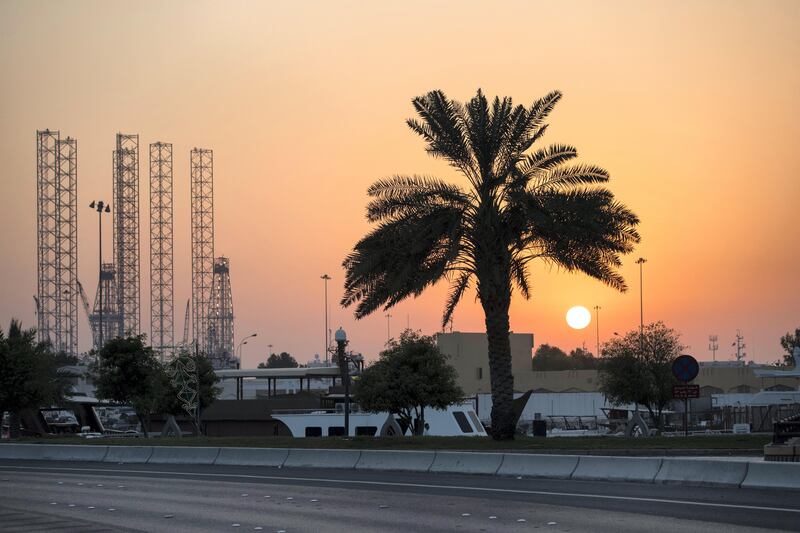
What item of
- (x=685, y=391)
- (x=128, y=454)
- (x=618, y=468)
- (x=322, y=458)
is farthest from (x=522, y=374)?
(x=618, y=468)

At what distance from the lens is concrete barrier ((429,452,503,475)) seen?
27203mm

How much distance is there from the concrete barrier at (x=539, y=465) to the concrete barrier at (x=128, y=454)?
14.4 meters

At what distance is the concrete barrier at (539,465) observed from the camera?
25356 mm

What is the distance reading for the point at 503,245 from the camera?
115 ft

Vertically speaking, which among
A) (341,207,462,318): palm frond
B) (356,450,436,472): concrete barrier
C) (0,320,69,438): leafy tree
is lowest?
(356,450,436,472): concrete barrier

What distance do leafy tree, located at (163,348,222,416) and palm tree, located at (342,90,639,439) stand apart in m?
25.3

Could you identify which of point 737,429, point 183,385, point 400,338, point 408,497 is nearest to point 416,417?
point 400,338

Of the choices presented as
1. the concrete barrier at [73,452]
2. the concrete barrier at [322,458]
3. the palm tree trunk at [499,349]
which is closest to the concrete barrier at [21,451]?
the concrete barrier at [73,452]

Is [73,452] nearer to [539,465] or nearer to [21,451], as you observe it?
A: [21,451]

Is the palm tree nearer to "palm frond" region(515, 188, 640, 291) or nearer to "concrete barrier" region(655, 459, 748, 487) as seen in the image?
"palm frond" region(515, 188, 640, 291)

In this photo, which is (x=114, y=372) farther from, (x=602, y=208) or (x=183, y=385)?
(x=602, y=208)

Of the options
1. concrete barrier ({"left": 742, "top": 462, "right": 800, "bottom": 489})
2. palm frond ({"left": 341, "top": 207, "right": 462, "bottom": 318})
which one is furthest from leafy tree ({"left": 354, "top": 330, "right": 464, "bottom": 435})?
concrete barrier ({"left": 742, "top": 462, "right": 800, "bottom": 489})

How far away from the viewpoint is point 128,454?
36562 millimetres

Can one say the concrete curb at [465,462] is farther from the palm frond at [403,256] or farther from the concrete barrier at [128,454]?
the palm frond at [403,256]
